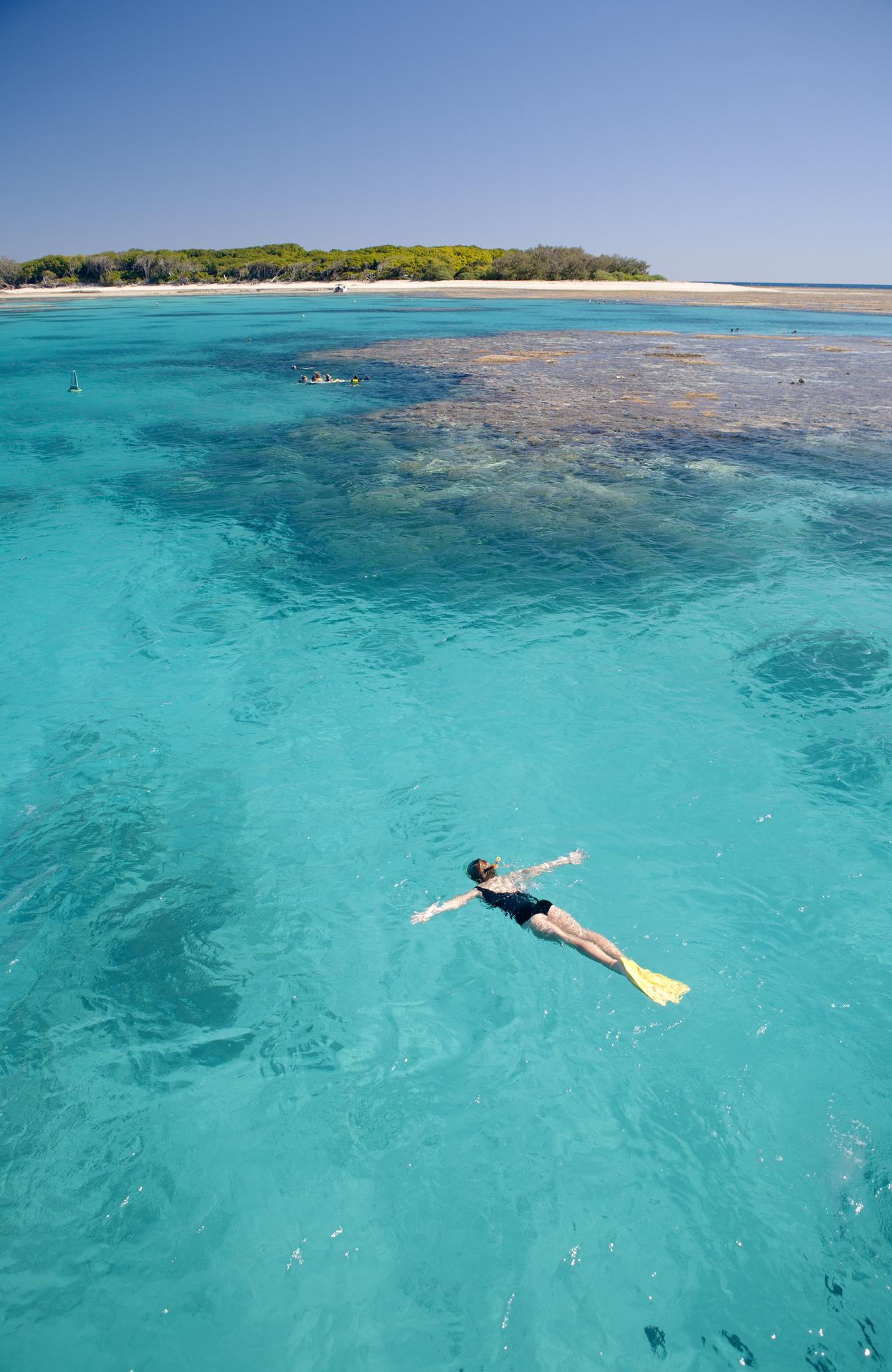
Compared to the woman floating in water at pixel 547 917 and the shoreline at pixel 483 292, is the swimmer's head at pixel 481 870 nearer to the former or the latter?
the woman floating in water at pixel 547 917

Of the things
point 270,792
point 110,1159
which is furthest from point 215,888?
point 110,1159

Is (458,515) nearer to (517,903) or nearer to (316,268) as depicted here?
(517,903)

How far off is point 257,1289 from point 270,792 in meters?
5.80

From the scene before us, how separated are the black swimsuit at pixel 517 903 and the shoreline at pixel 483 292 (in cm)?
11746

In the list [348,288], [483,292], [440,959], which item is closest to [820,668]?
[440,959]

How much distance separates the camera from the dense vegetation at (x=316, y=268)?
416 feet

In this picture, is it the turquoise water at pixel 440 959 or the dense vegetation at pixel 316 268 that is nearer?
the turquoise water at pixel 440 959

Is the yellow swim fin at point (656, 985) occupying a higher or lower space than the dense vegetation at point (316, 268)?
lower

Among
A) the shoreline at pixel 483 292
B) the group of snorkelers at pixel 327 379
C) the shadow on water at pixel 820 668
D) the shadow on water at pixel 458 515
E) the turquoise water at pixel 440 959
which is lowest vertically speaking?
the turquoise water at pixel 440 959

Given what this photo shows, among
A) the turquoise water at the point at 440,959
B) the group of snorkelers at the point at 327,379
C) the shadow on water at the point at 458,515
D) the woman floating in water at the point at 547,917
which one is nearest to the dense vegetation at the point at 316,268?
the group of snorkelers at the point at 327,379

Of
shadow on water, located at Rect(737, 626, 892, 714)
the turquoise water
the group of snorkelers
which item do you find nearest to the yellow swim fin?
the turquoise water

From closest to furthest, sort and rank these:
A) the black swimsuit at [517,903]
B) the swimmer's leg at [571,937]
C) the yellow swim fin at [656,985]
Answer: the yellow swim fin at [656,985]
the swimmer's leg at [571,937]
the black swimsuit at [517,903]

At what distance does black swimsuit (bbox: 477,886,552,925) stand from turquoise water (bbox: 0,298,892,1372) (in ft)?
1.04

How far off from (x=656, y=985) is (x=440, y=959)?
2.41m
